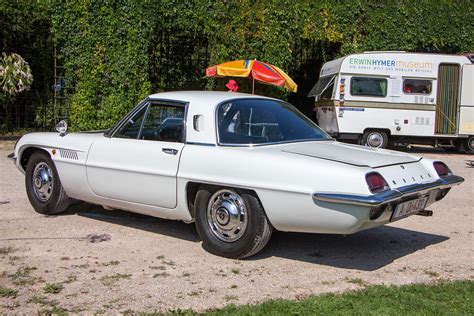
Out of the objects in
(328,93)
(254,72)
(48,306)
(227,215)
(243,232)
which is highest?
(254,72)

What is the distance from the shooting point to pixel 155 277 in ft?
15.1

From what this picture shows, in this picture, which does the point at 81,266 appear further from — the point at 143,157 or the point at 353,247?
the point at 353,247

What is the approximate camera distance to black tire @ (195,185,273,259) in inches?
192

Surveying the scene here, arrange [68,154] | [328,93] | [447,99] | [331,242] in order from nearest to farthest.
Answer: [331,242]
[68,154]
[447,99]
[328,93]

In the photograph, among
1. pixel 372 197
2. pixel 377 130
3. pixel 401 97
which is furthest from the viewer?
pixel 377 130

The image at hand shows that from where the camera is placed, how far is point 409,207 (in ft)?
16.1

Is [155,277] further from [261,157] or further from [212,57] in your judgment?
[212,57]

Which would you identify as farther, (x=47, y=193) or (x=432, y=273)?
(x=47, y=193)

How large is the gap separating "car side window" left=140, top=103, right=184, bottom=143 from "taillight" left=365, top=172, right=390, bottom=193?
1827mm

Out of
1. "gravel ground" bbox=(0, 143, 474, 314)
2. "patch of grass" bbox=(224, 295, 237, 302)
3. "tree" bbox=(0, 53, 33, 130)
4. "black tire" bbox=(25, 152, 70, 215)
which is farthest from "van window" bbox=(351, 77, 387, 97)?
"patch of grass" bbox=(224, 295, 237, 302)

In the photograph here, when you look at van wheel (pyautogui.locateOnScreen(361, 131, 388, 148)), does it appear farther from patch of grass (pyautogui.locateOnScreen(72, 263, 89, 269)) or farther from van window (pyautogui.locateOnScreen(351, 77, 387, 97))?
patch of grass (pyautogui.locateOnScreen(72, 263, 89, 269))

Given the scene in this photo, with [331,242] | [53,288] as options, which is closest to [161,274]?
[53,288]

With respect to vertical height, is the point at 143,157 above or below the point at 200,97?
below

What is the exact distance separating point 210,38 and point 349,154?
12509 mm
